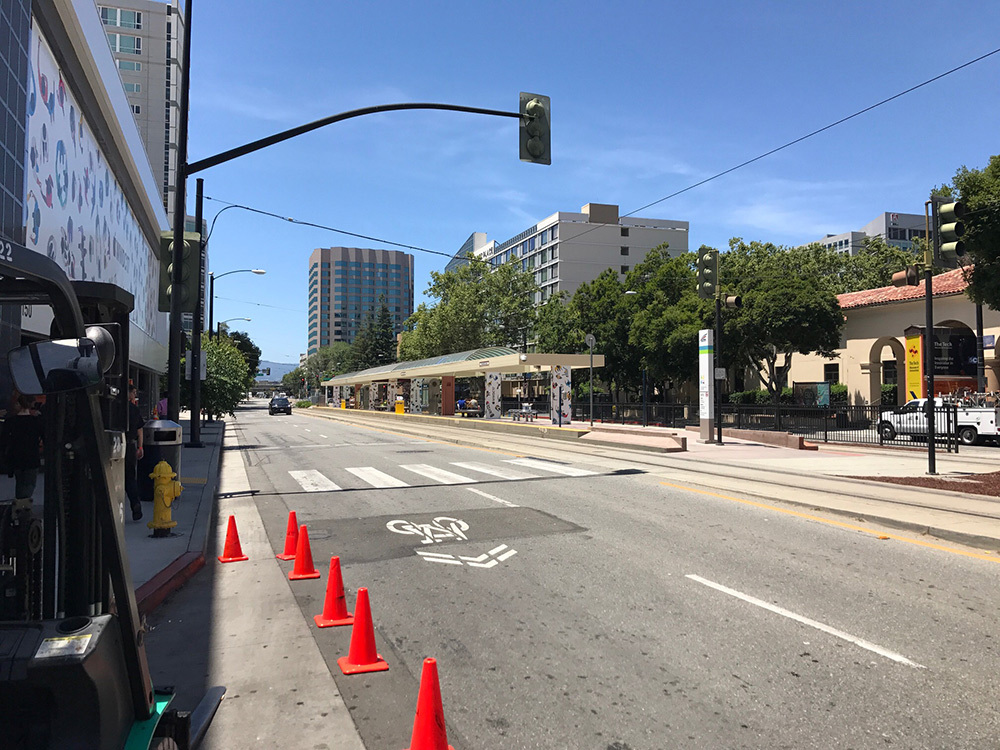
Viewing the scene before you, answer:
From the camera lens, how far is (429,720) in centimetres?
330

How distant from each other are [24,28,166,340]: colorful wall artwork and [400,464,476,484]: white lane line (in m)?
7.78

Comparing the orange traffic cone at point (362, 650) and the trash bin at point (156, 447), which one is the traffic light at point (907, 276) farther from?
the trash bin at point (156, 447)

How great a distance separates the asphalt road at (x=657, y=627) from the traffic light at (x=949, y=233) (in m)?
5.13

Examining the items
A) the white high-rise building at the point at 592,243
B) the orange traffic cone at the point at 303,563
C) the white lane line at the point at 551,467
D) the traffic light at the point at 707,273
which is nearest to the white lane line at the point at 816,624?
the orange traffic cone at the point at 303,563

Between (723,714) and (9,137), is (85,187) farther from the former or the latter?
(723,714)

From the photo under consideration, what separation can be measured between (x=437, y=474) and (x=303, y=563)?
819cm

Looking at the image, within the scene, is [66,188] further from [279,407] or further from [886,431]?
[279,407]

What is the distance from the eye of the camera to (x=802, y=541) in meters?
8.32

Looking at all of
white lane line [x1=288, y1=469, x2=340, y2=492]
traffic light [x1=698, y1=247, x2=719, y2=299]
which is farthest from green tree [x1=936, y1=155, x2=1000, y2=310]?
white lane line [x1=288, y1=469, x2=340, y2=492]

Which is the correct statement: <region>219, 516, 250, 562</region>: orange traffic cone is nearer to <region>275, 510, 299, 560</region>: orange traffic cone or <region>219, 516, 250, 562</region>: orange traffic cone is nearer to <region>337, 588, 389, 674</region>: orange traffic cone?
<region>275, 510, 299, 560</region>: orange traffic cone

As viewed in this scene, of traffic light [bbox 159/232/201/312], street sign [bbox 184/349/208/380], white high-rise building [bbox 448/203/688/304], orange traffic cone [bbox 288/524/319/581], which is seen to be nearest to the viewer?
orange traffic cone [bbox 288/524/319/581]

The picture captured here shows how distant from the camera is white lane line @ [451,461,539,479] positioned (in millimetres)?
14750

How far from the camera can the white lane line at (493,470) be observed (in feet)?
48.4

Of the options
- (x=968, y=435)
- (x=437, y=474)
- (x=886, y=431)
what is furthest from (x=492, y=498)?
(x=968, y=435)
